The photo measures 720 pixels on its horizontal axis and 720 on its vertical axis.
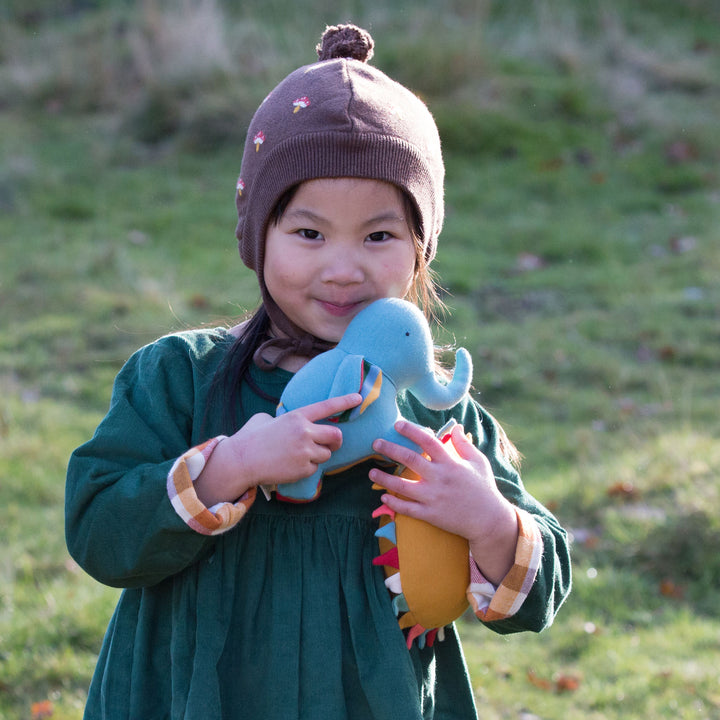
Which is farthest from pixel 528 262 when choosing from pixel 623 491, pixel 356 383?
pixel 356 383

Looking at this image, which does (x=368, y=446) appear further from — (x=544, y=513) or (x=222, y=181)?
(x=222, y=181)

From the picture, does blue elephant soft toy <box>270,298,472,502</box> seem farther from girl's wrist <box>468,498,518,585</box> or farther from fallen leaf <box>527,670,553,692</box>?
fallen leaf <box>527,670,553,692</box>

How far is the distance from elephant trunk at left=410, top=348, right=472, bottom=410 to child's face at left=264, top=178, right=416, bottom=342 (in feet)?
0.71

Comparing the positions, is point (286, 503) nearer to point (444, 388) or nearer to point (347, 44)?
point (444, 388)

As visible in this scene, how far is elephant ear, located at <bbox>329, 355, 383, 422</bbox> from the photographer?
1.84 meters

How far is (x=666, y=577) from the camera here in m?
4.25

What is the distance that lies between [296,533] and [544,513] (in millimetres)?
574

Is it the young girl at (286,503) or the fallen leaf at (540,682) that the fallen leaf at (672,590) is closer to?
the fallen leaf at (540,682)

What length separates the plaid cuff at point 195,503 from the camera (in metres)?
1.81

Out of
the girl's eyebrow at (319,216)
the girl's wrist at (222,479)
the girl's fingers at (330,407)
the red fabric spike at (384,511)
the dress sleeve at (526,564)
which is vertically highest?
the girl's eyebrow at (319,216)

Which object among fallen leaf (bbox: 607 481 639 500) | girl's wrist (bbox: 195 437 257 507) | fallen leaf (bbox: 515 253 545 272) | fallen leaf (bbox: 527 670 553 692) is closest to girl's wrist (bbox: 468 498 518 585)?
girl's wrist (bbox: 195 437 257 507)

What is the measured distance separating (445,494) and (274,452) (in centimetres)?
33

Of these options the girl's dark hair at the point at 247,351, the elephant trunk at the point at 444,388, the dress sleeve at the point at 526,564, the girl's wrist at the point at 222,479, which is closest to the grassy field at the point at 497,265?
the girl's dark hair at the point at 247,351

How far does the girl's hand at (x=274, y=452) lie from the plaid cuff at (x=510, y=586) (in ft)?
1.30
